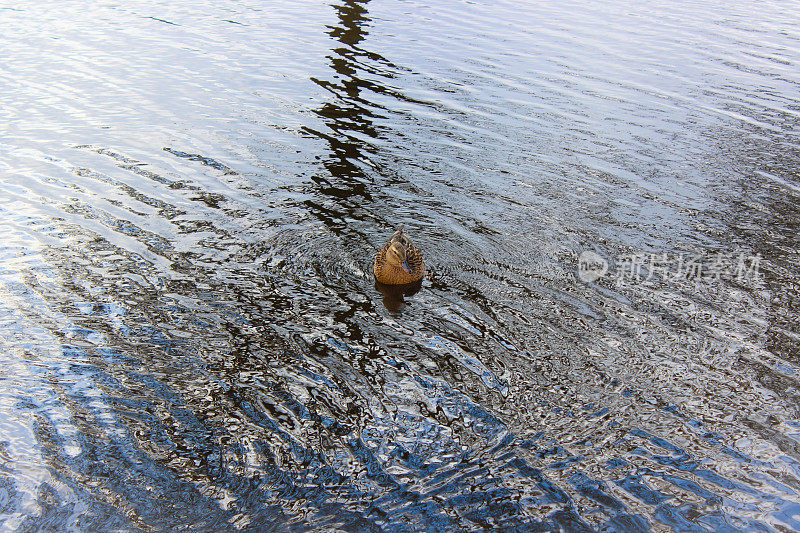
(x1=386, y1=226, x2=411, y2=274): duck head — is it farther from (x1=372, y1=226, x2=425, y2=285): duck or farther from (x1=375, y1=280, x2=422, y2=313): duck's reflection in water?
(x1=375, y1=280, x2=422, y2=313): duck's reflection in water

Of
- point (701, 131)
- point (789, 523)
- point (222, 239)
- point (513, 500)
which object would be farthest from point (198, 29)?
point (789, 523)

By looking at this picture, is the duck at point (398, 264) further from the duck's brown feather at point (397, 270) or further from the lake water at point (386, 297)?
the lake water at point (386, 297)

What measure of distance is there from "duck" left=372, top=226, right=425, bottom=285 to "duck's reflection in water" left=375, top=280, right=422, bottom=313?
63 millimetres

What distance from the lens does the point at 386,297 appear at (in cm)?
794

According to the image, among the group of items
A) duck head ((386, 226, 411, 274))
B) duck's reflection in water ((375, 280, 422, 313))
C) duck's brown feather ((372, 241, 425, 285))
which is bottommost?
duck's reflection in water ((375, 280, 422, 313))

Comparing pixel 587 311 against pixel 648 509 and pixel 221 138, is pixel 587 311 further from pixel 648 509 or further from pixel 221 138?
pixel 221 138

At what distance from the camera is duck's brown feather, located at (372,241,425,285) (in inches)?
310

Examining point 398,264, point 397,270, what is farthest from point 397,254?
point 397,270

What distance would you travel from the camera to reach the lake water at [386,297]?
5.29 m

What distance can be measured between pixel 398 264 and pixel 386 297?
1.62 feet

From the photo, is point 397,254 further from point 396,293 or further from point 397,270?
point 396,293

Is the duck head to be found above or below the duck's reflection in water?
above

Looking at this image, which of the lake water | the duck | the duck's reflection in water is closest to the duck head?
the duck

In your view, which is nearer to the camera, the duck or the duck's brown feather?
the duck
